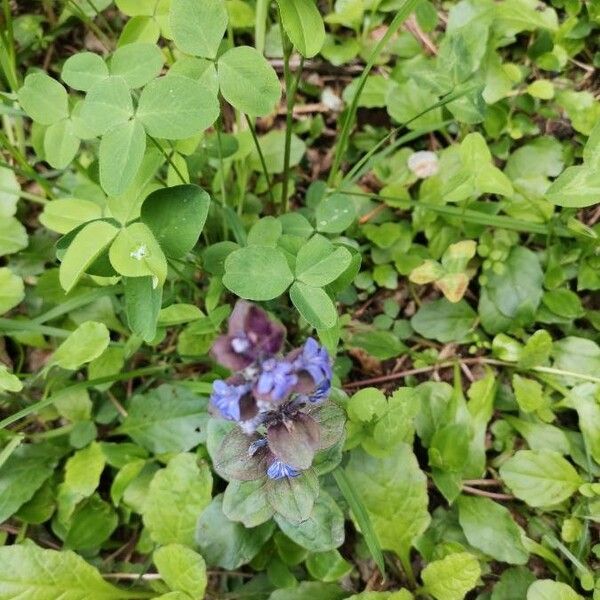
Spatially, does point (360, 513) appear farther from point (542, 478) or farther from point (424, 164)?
point (424, 164)

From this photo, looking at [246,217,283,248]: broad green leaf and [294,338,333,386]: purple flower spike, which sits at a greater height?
[294,338,333,386]: purple flower spike

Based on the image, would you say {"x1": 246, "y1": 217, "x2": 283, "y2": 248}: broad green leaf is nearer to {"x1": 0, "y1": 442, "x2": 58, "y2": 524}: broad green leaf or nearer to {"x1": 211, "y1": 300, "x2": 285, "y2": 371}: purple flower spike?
{"x1": 211, "y1": 300, "x2": 285, "y2": 371}: purple flower spike

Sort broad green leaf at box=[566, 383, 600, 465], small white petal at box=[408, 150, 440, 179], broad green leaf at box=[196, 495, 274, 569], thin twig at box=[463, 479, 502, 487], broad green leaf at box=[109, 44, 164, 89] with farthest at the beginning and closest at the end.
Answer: small white petal at box=[408, 150, 440, 179]
thin twig at box=[463, 479, 502, 487]
broad green leaf at box=[566, 383, 600, 465]
broad green leaf at box=[196, 495, 274, 569]
broad green leaf at box=[109, 44, 164, 89]

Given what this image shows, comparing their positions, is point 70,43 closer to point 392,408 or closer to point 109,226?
point 109,226

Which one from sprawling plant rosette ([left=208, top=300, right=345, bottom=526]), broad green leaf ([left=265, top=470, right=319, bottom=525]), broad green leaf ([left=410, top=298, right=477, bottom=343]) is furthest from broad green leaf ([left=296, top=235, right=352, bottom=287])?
broad green leaf ([left=410, top=298, right=477, bottom=343])

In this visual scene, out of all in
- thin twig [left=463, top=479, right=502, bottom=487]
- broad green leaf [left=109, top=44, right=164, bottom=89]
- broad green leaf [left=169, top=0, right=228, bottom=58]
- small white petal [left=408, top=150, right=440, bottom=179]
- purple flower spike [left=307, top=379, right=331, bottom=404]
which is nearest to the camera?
purple flower spike [left=307, top=379, right=331, bottom=404]

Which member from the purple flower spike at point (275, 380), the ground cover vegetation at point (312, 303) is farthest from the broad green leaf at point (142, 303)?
the purple flower spike at point (275, 380)

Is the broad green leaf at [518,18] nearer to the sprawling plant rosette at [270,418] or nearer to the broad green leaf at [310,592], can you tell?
the sprawling plant rosette at [270,418]

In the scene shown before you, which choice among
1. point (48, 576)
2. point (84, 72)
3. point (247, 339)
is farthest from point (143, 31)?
point (48, 576)
